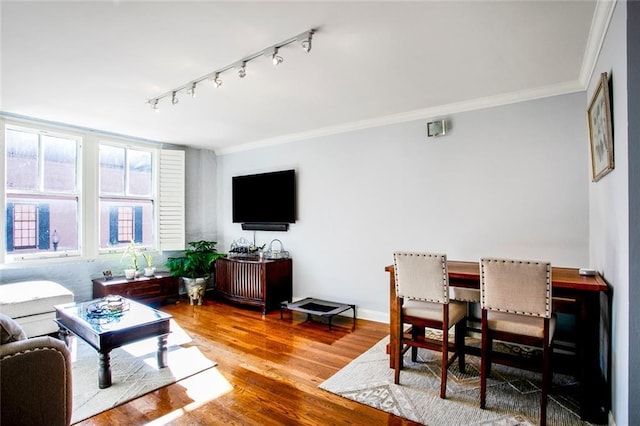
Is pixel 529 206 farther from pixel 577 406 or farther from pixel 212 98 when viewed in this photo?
pixel 212 98

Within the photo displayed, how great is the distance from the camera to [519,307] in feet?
7.22

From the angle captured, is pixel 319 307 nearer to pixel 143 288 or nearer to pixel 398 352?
pixel 398 352

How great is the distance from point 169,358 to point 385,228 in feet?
8.75

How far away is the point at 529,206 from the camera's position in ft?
10.9

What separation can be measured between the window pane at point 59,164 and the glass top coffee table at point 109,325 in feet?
6.30

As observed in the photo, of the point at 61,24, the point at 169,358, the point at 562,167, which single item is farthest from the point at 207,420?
the point at 562,167

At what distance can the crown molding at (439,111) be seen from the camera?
318 cm

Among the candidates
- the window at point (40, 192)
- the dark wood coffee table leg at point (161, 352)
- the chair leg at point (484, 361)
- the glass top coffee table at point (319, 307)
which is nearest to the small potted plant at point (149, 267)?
the window at point (40, 192)

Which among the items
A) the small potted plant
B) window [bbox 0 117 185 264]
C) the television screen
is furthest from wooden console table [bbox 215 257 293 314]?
window [bbox 0 117 185 264]

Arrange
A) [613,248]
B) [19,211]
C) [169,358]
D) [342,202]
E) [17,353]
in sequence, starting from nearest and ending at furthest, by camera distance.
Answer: [17,353] < [613,248] < [169,358] < [19,211] < [342,202]

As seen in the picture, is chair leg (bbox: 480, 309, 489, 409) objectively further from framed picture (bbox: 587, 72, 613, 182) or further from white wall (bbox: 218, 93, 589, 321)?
white wall (bbox: 218, 93, 589, 321)

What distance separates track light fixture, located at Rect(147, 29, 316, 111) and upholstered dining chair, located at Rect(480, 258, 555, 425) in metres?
1.91

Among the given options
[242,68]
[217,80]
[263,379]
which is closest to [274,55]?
[242,68]

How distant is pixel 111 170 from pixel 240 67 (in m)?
3.32
